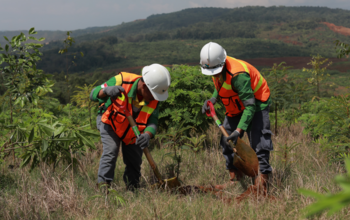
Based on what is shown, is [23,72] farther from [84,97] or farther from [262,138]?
[262,138]

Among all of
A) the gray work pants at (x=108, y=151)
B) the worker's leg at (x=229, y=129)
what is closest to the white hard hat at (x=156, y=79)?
the gray work pants at (x=108, y=151)

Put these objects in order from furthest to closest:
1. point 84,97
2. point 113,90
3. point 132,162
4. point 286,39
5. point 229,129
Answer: point 286,39 → point 84,97 → point 229,129 → point 132,162 → point 113,90

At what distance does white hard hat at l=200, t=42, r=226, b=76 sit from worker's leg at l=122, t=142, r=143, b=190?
4.55 ft

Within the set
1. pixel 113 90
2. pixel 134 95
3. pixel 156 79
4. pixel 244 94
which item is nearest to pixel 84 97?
pixel 134 95

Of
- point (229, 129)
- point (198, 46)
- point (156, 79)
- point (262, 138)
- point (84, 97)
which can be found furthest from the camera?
point (198, 46)

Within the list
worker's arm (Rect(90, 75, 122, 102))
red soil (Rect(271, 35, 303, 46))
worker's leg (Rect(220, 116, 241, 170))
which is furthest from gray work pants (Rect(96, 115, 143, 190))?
red soil (Rect(271, 35, 303, 46))

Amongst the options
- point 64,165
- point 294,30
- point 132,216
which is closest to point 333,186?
point 132,216

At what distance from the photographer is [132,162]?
345 cm

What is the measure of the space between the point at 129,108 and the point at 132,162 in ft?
2.59

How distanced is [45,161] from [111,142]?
1.22 m

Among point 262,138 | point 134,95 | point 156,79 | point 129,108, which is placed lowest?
point 262,138

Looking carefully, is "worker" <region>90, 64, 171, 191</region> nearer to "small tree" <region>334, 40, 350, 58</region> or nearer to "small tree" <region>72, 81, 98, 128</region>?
"small tree" <region>72, 81, 98, 128</region>

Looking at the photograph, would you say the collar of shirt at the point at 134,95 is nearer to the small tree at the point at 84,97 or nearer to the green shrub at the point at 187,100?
the green shrub at the point at 187,100

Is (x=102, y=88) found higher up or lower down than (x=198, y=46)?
lower down
